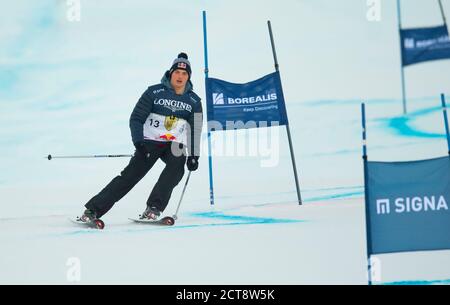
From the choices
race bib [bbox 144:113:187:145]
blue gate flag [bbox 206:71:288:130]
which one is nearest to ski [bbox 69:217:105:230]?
race bib [bbox 144:113:187:145]

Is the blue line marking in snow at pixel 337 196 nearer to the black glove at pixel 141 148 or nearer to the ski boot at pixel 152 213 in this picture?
the ski boot at pixel 152 213

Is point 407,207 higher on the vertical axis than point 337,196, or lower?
higher

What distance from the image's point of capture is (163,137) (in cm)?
521

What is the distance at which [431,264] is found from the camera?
3.85 m

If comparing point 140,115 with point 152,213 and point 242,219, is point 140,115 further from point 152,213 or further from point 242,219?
point 242,219

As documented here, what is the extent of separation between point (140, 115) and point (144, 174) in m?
0.49

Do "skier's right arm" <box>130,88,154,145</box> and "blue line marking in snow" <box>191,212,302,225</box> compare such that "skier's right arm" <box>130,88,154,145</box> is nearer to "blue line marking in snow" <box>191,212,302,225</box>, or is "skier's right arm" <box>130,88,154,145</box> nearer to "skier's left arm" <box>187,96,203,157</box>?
"skier's left arm" <box>187,96,203,157</box>

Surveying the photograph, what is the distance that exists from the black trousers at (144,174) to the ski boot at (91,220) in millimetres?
39

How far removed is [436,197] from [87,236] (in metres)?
2.49

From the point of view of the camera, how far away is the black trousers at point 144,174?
5.00 m

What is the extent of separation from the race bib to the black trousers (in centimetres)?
6

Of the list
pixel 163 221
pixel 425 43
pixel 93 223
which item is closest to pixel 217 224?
pixel 163 221
